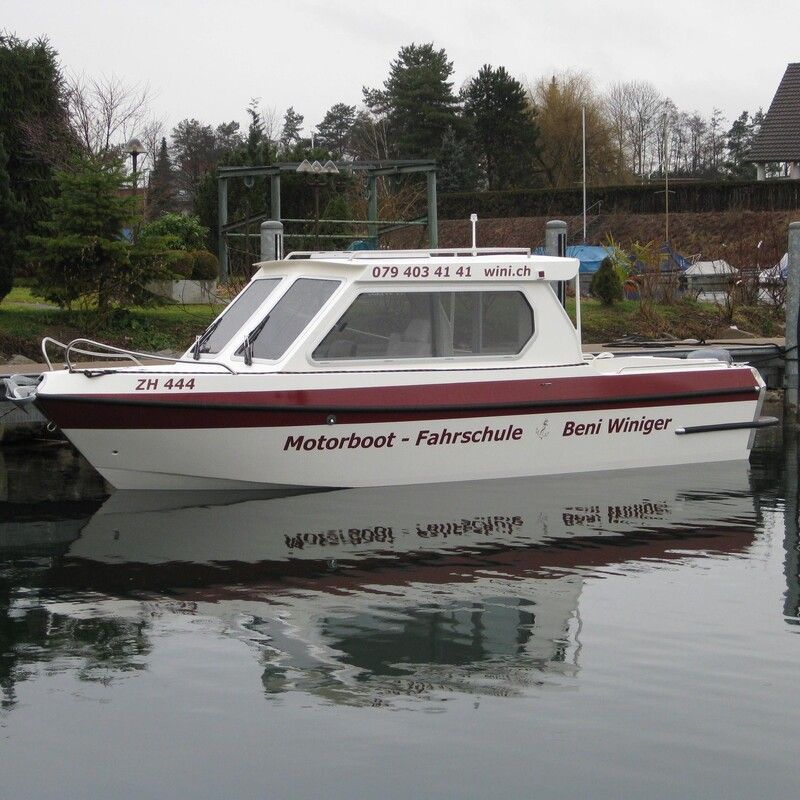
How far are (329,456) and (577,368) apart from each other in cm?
241

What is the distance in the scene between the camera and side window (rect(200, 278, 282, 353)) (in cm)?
1191

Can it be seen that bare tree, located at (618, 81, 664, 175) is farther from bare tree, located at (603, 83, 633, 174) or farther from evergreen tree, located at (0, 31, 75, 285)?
evergreen tree, located at (0, 31, 75, 285)

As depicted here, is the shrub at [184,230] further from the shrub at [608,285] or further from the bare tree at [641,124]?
the bare tree at [641,124]

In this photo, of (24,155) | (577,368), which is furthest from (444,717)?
(24,155)

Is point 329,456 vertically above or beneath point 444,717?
above

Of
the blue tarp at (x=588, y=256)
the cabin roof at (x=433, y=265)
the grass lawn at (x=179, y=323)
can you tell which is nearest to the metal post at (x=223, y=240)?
the grass lawn at (x=179, y=323)

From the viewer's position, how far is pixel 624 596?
863 centimetres

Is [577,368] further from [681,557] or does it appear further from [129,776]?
[129,776]

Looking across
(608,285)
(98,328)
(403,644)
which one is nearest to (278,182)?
(98,328)

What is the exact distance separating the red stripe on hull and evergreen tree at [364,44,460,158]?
165 feet

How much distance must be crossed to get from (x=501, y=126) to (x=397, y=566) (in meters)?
57.1

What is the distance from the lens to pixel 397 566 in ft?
31.0

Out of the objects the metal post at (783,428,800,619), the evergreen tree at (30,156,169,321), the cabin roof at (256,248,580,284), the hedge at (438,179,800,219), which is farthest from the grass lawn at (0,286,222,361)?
the hedge at (438,179,800,219)

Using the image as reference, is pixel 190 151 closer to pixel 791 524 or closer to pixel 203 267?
pixel 203 267
